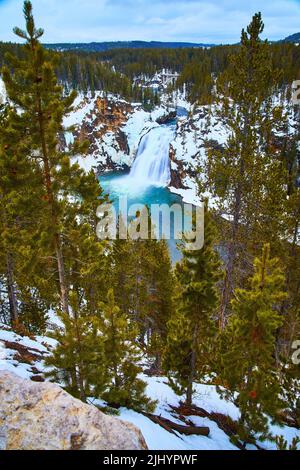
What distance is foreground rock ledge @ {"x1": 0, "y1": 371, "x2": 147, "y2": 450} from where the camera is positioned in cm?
494

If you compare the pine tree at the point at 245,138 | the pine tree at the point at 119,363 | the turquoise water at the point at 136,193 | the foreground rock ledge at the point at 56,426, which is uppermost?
the pine tree at the point at 245,138

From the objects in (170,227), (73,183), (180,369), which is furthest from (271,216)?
(170,227)

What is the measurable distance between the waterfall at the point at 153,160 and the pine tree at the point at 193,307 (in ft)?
210

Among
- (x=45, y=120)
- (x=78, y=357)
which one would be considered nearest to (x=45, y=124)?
(x=45, y=120)

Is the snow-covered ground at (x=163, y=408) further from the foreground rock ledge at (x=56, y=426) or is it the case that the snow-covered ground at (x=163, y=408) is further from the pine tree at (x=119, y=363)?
the foreground rock ledge at (x=56, y=426)

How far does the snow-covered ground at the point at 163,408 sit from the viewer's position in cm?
829

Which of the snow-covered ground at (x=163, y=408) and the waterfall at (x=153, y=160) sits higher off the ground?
the waterfall at (x=153, y=160)

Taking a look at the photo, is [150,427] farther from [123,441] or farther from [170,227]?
[170,227]

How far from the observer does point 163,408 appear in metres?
11.1

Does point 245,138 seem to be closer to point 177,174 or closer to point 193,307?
point 193,307

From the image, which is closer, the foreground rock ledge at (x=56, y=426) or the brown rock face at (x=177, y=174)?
the foreground rock ledge at (x=56, y=426)

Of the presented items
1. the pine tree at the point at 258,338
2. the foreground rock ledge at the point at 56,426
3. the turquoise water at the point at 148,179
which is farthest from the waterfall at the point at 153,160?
the foreground rock ledge at the point at 56,426

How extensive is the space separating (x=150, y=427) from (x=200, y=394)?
223 inches

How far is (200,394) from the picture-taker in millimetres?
13383
